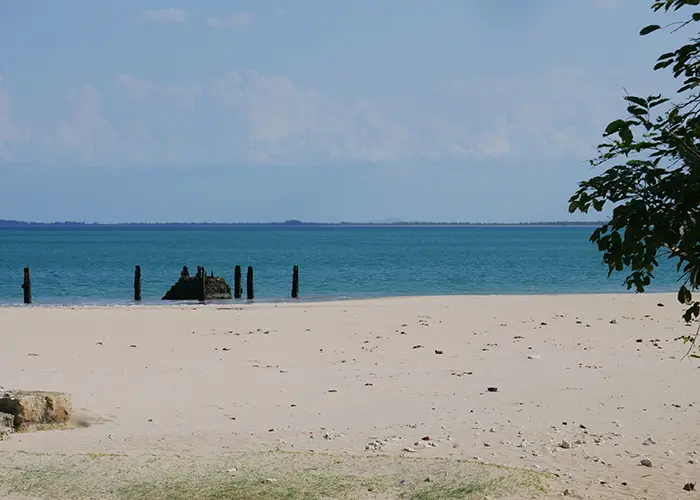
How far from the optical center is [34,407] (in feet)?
35.4

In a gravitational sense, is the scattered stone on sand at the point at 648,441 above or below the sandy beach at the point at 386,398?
above

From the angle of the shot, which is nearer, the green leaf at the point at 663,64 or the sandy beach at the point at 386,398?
the green leaf at the point at 663,64

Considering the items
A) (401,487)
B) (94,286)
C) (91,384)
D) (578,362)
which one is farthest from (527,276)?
(401,487)

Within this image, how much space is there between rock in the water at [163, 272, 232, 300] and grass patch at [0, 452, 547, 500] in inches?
1291

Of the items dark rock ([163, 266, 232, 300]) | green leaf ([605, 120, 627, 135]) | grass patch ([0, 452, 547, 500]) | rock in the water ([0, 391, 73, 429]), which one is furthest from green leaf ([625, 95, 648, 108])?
dark rock ([163, 266, 232, 300])

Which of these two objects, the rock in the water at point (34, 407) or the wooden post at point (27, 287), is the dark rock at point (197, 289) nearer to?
the wooden post at point (27, 287)

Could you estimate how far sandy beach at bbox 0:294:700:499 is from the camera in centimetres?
938

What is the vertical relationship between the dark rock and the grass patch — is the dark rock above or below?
below

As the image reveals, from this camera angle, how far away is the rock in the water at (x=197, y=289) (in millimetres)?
42375

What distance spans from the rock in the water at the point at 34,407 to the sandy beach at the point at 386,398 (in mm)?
370

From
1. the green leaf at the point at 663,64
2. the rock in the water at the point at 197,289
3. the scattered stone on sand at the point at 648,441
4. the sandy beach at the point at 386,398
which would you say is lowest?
the rock in the water at the point at 197,289

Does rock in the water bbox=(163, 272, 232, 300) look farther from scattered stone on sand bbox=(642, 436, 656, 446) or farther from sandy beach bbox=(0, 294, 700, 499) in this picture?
scattered stone on sand bbox=(642, 436, 656, 446)

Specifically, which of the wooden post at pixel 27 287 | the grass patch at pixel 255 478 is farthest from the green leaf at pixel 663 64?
the wooden post at pixel 27 287

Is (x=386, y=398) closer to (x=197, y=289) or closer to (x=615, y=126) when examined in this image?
(x=615, y=126)
